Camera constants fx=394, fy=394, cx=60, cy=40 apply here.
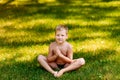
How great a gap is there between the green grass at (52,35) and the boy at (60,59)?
0.42ft

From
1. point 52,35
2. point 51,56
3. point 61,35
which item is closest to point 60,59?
point 51,56

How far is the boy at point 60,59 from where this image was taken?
7281 mm

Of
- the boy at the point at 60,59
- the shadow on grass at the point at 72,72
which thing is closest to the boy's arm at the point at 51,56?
the boy at the point at 60,59

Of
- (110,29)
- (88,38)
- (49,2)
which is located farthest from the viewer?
(49,2)

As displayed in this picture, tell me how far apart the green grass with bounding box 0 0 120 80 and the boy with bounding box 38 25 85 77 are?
13 cm

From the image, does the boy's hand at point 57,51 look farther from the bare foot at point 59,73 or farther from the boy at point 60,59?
the bare foot at point 59,73

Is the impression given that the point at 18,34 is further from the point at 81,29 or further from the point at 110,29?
the point at 110,29

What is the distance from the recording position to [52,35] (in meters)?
9.79

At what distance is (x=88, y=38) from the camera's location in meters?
9.51

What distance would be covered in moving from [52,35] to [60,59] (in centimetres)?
243

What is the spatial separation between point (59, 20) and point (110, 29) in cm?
167

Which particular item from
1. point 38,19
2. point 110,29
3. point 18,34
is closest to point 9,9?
point 38,19

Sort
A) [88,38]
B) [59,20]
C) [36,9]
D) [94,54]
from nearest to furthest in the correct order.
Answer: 1. [94,54]
2. [88,38]
3. [59,20]
4. [36,9]

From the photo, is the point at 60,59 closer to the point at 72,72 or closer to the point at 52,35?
the point at 72,72
